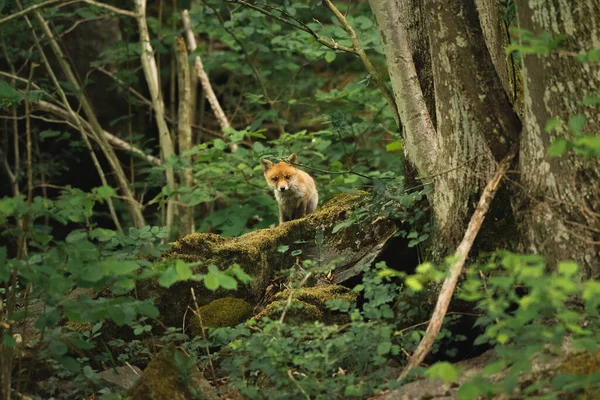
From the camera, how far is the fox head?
8.51 m

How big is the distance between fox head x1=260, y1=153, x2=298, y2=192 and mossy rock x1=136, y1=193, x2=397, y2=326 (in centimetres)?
209

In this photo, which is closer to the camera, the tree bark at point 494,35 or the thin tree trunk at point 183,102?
the tree bark at point 494,35

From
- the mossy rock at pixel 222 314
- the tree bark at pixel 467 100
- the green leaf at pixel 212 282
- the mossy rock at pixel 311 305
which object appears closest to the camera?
the green leaf at pixel 212 282

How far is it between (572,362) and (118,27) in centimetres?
1089

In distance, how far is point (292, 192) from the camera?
8586 mm

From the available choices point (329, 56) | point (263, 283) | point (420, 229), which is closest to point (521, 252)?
point (420, 229)

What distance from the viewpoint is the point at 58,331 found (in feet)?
13.7

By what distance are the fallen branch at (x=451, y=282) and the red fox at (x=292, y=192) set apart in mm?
4325

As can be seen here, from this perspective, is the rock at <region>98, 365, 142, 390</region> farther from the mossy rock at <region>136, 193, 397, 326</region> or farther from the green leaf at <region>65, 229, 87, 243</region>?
the green leaf at <region>65, 229, 87, 243</region>

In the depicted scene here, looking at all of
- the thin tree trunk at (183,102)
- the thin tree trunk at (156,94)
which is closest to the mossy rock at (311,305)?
the thin tree trunk at (156,94)

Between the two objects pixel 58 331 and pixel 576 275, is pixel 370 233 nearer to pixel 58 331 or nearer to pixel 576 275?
pixel 576 275

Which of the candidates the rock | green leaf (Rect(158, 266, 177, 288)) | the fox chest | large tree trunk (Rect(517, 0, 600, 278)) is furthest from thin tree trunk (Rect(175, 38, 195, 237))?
large tree trunk (Rect(517, 0, 600, 278))

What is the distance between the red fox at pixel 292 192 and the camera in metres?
8.55

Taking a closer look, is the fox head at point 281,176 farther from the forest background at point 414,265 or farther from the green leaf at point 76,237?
the green leaf at point 76,237
